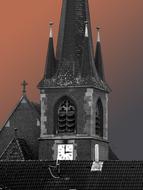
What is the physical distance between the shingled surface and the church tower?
708 inches

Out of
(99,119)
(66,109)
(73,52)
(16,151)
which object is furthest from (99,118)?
(16,151)

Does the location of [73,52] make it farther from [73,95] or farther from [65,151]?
[65,151]

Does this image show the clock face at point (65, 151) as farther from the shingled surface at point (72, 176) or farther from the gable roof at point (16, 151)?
the shingled surface at point (72, 176)

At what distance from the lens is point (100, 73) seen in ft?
446

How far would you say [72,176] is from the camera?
369 feet

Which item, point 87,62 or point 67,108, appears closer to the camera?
point 87,62

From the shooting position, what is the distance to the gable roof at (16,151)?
13212 cm

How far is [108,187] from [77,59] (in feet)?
83.7

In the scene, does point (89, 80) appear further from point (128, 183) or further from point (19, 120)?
point (128, 183)

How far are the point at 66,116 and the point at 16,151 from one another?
4.75m

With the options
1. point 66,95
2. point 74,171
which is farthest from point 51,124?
point 74,171

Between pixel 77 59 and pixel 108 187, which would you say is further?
pixel 77 59

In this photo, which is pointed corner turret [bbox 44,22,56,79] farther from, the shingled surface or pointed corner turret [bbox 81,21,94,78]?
the shingled surface

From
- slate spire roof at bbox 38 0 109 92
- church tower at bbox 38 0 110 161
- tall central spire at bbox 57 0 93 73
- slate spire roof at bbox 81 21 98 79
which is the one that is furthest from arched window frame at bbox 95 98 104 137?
tall central spire at bbox 57 0 93 73
